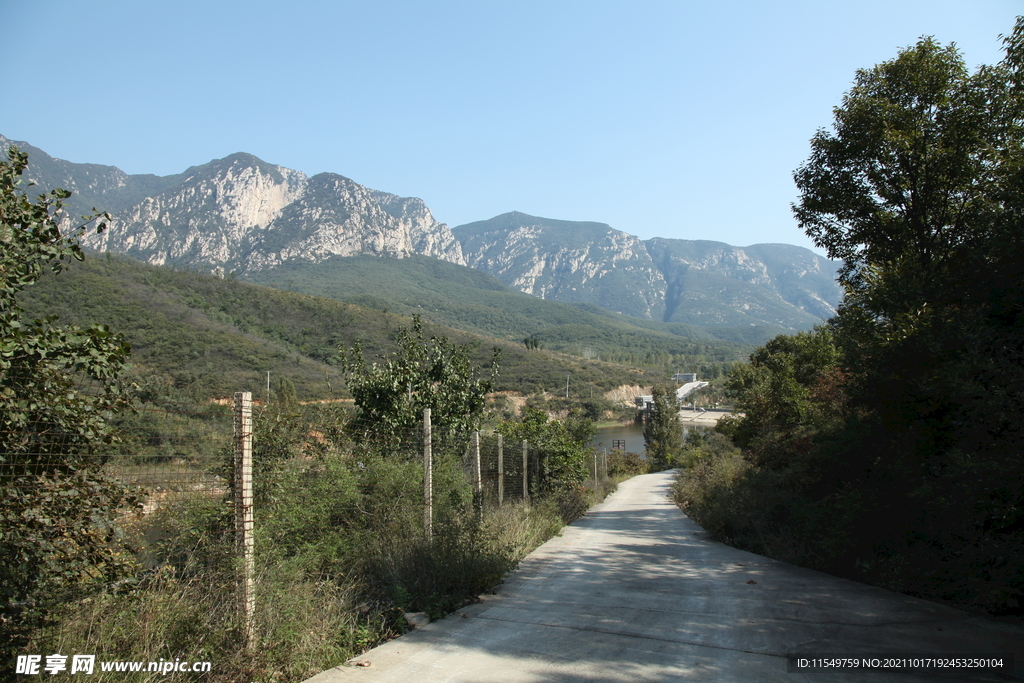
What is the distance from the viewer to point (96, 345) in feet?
12.6

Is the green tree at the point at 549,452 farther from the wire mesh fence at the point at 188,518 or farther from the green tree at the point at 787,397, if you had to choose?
the wire mesh fence at the point at 188,518

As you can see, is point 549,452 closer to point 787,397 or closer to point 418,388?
point 418,388

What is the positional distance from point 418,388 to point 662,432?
169 feet

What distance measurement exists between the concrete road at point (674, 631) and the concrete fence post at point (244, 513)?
2.06 feet

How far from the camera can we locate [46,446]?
3631 mm

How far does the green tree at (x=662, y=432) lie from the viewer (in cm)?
5644

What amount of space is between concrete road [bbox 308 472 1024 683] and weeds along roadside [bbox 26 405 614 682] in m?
0.32

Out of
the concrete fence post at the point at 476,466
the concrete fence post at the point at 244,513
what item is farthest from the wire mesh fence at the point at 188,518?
the concrete fence post at the point at 476,466

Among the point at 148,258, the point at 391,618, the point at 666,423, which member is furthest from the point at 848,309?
the point at 148,258

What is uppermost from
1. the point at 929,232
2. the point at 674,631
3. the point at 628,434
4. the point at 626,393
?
the point at 929,232

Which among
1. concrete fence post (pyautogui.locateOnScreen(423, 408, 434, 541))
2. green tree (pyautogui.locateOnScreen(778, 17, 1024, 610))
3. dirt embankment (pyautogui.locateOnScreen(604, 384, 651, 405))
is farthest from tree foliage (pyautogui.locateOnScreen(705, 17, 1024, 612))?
dirt embankment (pyautogui.locateOnScreen(604, 384, 651, 405))

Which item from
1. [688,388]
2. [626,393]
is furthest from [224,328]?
[688,388]

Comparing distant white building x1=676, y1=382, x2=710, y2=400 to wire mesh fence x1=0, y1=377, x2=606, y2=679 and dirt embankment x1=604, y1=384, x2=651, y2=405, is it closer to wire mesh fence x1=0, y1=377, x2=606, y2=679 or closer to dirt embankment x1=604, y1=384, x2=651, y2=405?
dirt embankment x1=604, y1=384, x2=651, y2=405

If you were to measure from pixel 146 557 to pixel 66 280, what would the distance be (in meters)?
55.7
